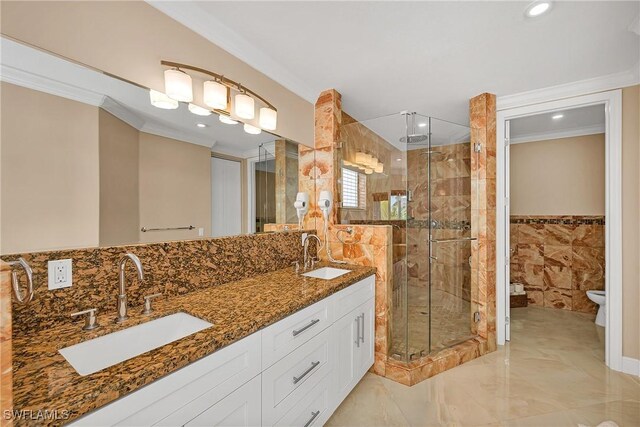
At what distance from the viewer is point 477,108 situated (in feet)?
8.67

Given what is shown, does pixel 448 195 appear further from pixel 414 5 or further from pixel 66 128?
pixel 66 128

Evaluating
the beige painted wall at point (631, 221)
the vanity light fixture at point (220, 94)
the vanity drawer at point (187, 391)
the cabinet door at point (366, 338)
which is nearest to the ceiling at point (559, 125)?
the beige painted wall at point (631, 221)

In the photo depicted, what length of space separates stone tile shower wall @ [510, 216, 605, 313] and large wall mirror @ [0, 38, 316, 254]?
402cm

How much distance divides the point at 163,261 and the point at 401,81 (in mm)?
2270

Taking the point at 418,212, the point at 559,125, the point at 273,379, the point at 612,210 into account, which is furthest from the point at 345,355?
the point at 559,125

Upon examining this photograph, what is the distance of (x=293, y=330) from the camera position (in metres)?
1.31

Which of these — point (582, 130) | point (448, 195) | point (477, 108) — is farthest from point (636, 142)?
point (582, 130)

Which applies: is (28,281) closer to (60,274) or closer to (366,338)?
(60,274)

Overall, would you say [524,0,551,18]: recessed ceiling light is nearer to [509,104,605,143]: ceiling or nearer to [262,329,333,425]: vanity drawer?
[509,104,605,143]: ceiling

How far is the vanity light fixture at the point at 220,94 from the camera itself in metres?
1.45

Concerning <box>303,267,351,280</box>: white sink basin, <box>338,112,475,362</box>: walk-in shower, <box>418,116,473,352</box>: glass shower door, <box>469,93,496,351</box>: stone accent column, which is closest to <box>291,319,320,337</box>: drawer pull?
<box>303,267,351,280</box>: white sink basin

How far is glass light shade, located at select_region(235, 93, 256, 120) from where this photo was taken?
1776 millimetres

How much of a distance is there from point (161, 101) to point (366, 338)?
80.7 inches

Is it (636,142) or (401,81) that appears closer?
(636,142)
